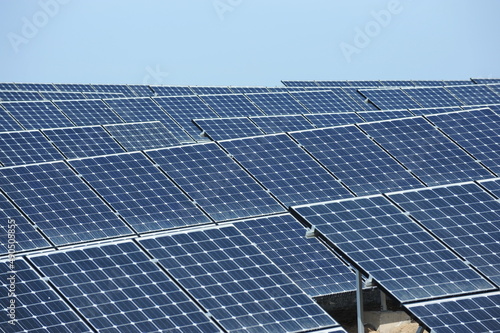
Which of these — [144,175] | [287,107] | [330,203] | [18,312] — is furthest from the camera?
[287,107]

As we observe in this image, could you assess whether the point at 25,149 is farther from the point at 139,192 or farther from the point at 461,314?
the point at 461,314

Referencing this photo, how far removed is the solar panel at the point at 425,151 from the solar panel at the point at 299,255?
16.2 feet

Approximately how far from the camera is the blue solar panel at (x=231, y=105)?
53031 mm

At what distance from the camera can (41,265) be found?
22.8 metres

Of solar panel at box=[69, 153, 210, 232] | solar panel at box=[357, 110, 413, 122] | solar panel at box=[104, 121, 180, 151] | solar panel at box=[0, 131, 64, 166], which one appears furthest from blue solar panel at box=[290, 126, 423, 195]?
solar panel at box=[357, 110, 413, 122]

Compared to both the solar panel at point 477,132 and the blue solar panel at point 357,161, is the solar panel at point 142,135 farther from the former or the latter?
the solar panel at point 477,132

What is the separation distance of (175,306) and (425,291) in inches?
222

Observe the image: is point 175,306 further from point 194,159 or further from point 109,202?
point 194,159

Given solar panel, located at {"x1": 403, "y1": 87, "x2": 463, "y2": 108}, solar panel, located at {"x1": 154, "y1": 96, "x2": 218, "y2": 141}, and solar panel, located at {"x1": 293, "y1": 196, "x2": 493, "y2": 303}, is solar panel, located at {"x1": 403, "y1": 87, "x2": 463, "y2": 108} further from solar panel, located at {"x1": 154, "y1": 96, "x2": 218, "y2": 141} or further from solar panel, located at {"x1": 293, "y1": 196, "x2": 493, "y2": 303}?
solar panel, located at {"x1": 293, "y1": 196, "x2": 493, "y2": 303}

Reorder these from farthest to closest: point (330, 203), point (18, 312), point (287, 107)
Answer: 1. point (287, 107)
2. point (330, 203)
3. point (18, 312)

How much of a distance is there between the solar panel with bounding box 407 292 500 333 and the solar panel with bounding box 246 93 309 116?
1273 inches

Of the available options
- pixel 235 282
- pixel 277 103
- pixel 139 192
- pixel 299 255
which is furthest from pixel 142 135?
pixel 235 282

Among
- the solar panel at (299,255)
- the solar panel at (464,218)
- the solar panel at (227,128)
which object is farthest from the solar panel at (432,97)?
the solar panel at (464,218)

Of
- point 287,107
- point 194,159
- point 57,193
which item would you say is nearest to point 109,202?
point 57,193
